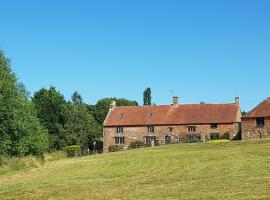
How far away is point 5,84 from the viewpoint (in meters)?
39.4

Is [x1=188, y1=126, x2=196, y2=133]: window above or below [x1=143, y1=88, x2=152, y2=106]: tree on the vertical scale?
below

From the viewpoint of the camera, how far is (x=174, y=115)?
7738 centimetres

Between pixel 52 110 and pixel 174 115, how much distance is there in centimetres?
2144

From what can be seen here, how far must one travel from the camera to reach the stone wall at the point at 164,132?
72.9m

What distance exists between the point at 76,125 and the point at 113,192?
219 feet

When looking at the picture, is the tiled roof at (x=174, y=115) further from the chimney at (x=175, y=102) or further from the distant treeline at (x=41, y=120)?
the distant treeline at (x=41, y=120)

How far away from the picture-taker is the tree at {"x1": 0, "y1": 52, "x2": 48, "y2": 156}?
3912cm

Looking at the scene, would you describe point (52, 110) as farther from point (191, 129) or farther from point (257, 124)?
point (257, 124)

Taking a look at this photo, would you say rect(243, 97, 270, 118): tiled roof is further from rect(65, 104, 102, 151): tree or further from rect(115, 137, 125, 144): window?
rect(65, 104, 102, 151): tree

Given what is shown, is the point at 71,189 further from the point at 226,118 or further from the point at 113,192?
the point at 226,118

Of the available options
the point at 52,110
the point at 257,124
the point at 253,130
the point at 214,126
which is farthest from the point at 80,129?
the point at 257,124

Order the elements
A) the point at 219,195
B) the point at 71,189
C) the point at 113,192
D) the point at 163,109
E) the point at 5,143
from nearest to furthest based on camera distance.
Answer: 1. the point at 219,195
2. the point at 113,192
3. the point at 71,189
4. the point at 5,143
5. the point at 163,109

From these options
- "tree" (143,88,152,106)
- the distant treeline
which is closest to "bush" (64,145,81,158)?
the distant treeline

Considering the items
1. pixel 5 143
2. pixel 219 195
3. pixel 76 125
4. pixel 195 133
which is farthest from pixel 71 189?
pixel 76 125
